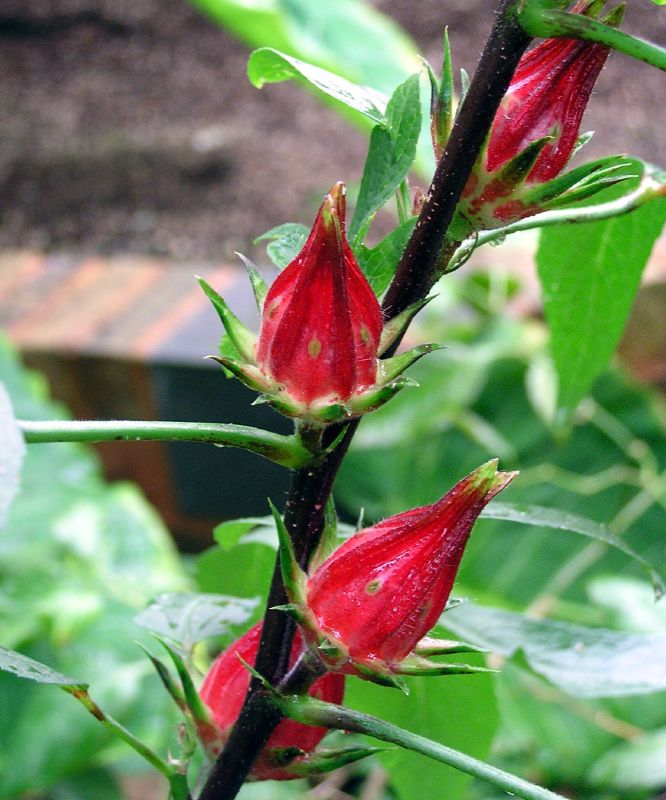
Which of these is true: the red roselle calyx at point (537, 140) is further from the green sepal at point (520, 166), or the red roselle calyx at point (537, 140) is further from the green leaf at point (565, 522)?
the green leaf at point (565, 522)

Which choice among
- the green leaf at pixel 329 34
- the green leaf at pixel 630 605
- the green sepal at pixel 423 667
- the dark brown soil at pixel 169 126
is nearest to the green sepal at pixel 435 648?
the green sepal at pixel 423 667

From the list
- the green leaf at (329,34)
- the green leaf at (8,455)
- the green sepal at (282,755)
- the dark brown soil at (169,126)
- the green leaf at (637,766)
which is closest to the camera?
the green leaf at (8,455)

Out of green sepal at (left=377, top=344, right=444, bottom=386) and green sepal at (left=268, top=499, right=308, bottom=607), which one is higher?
green sepal at (left=377, top=344, right=444, bottom=386)

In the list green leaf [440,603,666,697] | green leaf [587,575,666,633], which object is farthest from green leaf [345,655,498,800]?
green leaf [587,575,666,633]

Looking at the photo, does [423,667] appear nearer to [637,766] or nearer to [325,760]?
[325,760]

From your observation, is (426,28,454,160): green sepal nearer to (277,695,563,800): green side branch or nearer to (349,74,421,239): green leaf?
(349,74,421,239): green leaf

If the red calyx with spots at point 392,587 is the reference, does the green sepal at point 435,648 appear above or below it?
below

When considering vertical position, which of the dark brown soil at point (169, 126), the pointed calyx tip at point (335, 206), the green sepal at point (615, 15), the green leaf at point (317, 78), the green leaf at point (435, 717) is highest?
the green sepal at point (615, 15)

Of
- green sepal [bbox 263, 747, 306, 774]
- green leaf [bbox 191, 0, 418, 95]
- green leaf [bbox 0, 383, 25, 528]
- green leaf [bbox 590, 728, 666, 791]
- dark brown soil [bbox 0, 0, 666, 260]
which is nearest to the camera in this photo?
green leaf [bbox 0, 383, 25, 528]
